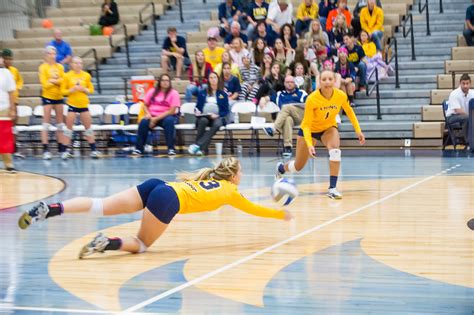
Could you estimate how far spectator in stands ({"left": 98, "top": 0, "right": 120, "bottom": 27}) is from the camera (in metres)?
23.9

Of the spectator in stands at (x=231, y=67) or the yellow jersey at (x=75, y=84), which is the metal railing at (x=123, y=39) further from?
the yellow jersey at (x=75, y=84)

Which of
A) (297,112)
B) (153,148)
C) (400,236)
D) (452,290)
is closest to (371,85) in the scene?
(297,112)

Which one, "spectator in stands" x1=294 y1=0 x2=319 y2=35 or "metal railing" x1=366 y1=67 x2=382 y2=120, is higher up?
"spectator in stands" x1=294 y1=0 x2=319 y2=35

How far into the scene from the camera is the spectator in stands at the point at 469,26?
19906 millimetres

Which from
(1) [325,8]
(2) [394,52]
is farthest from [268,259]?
(1) [325,8]

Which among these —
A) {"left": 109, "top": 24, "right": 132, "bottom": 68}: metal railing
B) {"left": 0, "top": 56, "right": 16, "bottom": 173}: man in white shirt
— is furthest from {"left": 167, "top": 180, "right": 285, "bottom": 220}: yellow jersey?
{"left": 109, "top": 24, "right": 132, "bottom": 68}: metal railing

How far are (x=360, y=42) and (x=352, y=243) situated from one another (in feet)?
42.0

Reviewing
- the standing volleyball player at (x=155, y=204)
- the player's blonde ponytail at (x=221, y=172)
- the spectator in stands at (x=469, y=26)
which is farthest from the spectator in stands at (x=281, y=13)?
the standing volleyball player at (x=155, y=204)

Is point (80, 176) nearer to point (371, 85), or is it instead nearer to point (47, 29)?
point (371, 85)

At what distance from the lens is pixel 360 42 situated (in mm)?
20188

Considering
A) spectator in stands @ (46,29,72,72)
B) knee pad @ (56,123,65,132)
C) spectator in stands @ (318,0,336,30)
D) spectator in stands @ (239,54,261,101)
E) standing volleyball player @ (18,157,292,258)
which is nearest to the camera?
standing volleyball player @ (18,157,292,258)

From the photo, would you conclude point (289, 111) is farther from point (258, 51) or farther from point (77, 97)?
point (77, 97)

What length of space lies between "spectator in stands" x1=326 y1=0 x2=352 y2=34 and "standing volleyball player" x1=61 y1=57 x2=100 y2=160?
224 inches

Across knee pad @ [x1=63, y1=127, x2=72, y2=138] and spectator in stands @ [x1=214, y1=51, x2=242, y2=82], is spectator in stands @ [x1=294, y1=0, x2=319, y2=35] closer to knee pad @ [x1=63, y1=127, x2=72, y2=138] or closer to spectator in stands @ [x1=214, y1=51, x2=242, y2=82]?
spectator in stands @ [x1=214, y1=51, x2=242, y2=82]
